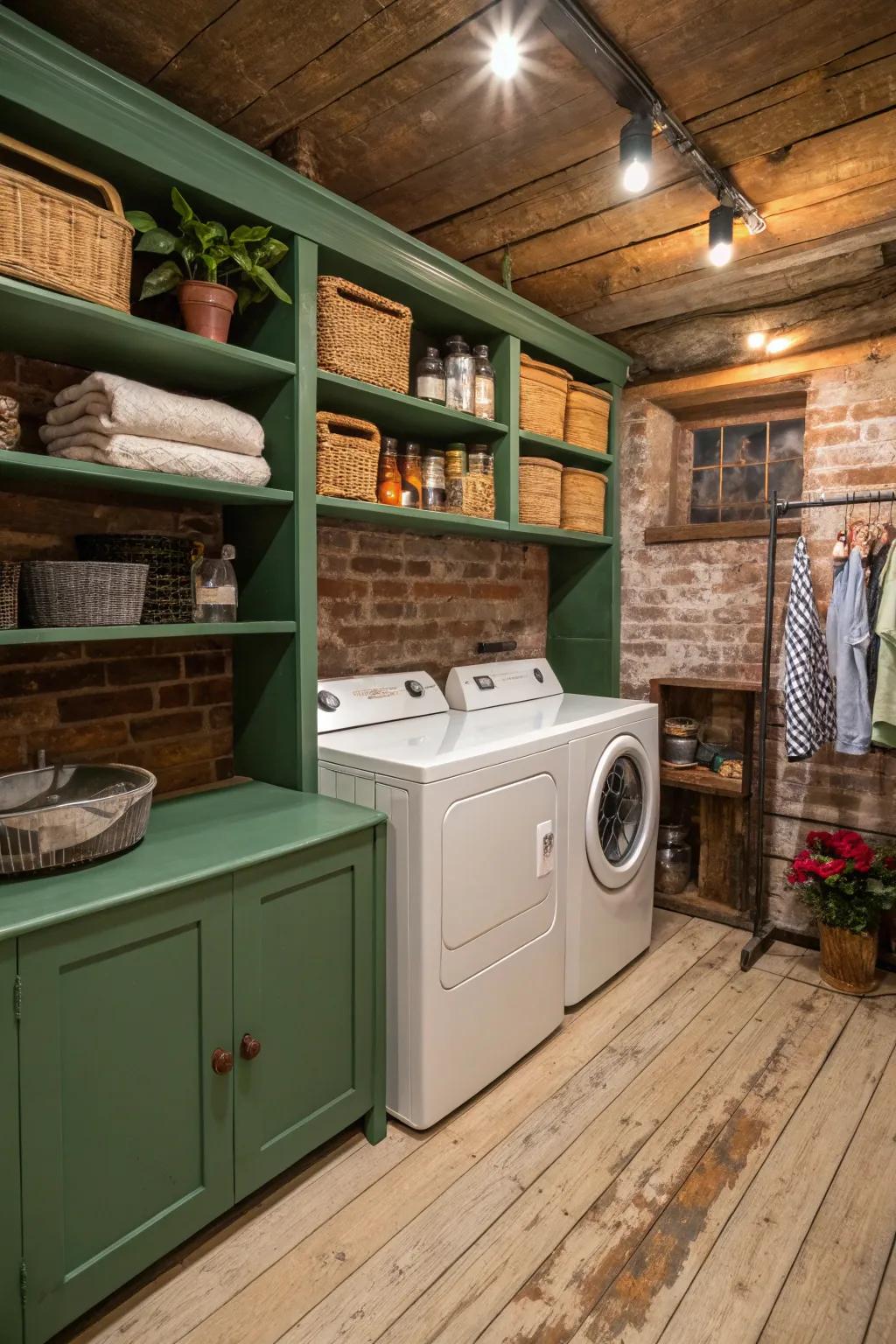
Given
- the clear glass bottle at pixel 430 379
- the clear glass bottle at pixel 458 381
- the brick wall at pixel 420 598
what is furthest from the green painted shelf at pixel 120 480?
the clear glass bottle at pixel 458 381

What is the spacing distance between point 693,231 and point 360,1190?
2.92 metres

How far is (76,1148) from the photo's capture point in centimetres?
134

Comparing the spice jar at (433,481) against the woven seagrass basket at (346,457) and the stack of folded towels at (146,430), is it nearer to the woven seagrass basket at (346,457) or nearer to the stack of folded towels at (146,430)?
the woven seagrass basket at (346,457)

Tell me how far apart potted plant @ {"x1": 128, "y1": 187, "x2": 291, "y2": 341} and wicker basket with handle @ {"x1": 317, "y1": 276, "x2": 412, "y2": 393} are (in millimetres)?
152

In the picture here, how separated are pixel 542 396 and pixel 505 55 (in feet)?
4.17

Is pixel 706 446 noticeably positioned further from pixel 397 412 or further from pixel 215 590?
pixel 215 590

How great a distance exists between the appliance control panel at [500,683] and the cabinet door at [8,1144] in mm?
1787

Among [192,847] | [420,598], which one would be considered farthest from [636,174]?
[192,847]

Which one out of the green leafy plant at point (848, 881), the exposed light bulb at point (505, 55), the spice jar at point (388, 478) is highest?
the exposed light bulb at point (505, 55)

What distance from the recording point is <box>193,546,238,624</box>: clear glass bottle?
198 centimetres

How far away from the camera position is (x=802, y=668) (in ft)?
9.11

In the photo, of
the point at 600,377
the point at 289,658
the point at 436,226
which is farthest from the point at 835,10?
the point at 289,658

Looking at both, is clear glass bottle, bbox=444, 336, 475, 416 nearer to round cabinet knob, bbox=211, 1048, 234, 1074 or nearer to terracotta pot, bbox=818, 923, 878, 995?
round cabinet knob, bbox=211, 1048, 234, 1074

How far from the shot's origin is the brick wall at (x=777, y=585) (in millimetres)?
2875
